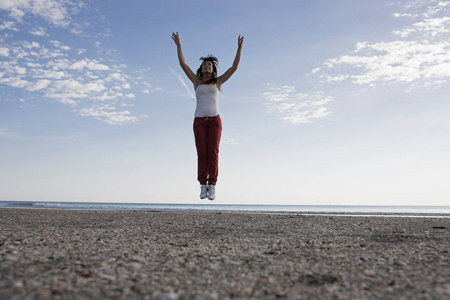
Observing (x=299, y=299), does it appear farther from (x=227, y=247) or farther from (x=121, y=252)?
(x=121, y=252)

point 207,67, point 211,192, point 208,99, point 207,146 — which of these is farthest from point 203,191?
point 207,67

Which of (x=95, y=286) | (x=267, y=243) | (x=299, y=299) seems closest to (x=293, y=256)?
(x=267, y=243)

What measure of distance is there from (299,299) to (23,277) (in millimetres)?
3680

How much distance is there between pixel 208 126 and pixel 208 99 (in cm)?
71

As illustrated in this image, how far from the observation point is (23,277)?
15.3ft

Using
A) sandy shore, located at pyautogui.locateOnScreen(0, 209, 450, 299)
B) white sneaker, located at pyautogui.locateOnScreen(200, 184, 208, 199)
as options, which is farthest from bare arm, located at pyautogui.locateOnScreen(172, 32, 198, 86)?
sandy shore, located at pyautogui.locateOnScreen(0, 209, 450, 299)

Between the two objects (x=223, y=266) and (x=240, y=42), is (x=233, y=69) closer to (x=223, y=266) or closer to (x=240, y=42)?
(x=240, y=42)

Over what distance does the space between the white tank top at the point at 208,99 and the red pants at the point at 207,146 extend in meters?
0.15

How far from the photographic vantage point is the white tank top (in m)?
9.01

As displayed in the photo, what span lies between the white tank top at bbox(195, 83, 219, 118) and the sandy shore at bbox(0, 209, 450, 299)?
319 cm

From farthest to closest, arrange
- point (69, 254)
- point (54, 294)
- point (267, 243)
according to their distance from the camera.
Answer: point (267, 243) < point (69, 254) < point (54, 294)

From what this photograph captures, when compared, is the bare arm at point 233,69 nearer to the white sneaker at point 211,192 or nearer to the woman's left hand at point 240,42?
the woman's left hand at point 240,42

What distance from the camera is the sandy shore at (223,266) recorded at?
425 centimetres

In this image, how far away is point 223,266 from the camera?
5.50 metres
